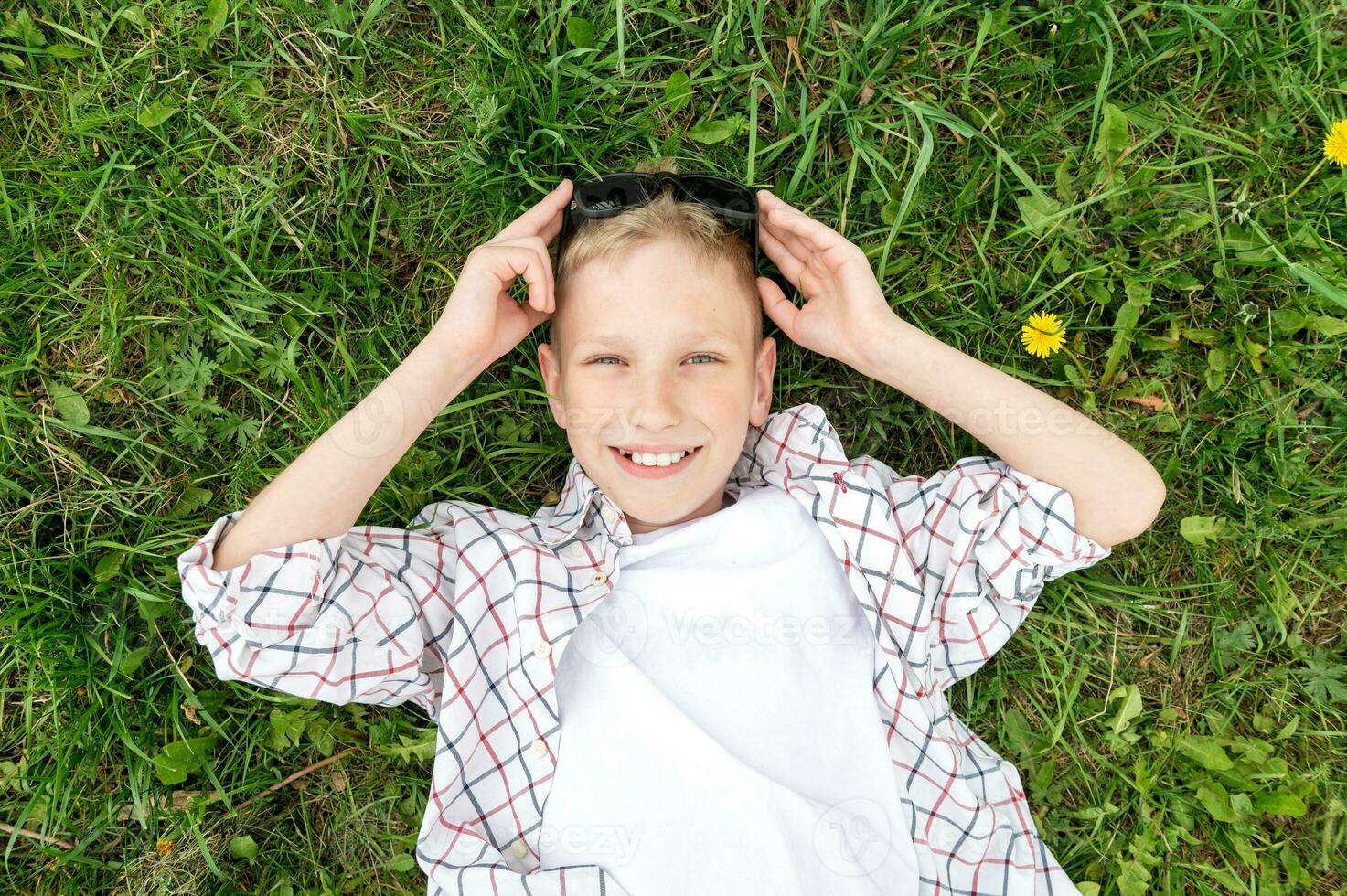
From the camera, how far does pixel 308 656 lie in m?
2.46

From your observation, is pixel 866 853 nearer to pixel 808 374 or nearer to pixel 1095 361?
pixel 808 374

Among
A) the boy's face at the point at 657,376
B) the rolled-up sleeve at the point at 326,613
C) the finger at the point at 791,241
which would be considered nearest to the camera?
the rolled-up sleeve at the point at 326,613

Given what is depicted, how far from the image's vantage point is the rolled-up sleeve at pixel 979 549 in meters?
2.63

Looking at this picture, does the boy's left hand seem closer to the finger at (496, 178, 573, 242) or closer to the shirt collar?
the shirt collar

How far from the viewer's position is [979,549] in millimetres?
2693

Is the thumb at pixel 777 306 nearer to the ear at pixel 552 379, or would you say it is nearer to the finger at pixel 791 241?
the finger at pixel 791 241

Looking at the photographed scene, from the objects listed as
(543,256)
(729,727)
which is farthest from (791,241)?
(729,727)

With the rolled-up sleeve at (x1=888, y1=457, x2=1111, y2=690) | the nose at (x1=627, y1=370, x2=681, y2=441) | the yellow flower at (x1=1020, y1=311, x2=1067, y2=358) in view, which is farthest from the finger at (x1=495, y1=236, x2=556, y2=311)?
the yellow flower at (x1=1020, y1=311, x2=1067, y2=358)

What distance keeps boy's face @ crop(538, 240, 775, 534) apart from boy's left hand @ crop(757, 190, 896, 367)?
33cm

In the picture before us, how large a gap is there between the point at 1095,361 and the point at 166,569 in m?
3.26

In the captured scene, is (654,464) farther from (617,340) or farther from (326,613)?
(326,613)

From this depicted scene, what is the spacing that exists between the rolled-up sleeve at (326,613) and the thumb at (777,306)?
53.4 inches

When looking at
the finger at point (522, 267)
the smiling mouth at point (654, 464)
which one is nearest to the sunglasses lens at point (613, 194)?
the finger at point (522, 267)

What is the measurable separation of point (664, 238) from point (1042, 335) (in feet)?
4.45
